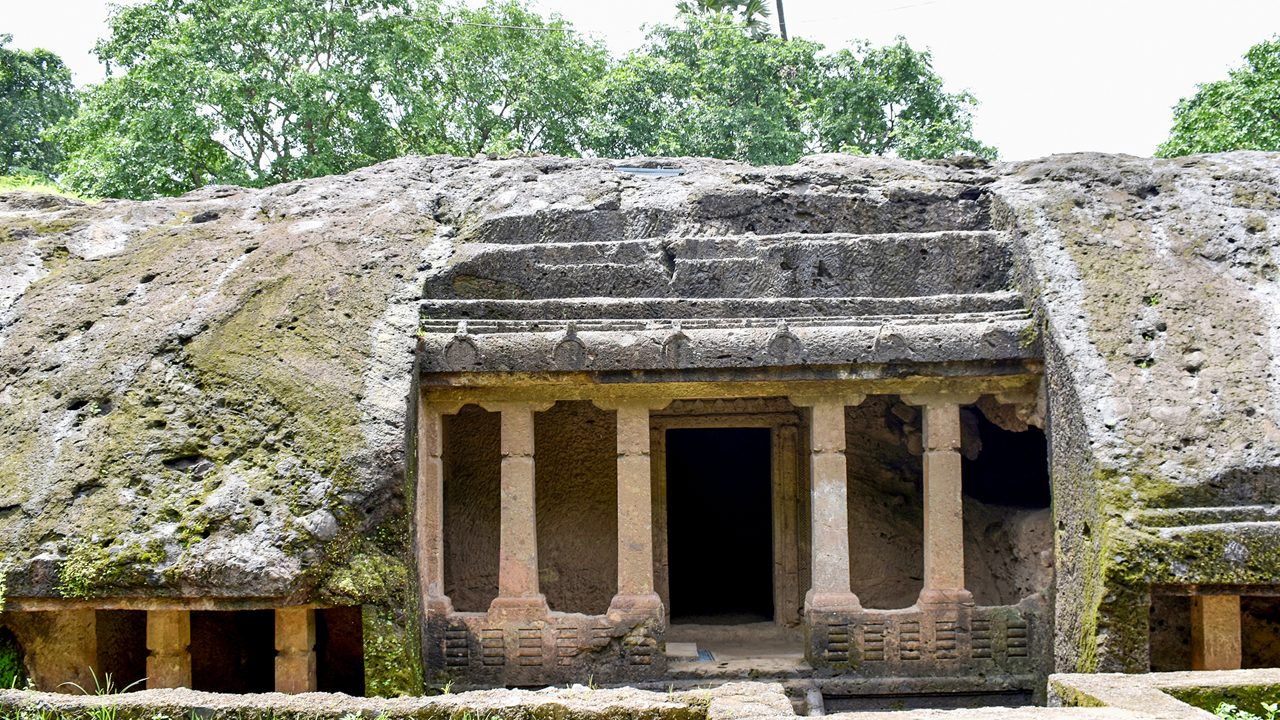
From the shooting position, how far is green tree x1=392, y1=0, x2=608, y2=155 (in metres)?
22.3

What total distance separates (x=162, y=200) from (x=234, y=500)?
4980 mm

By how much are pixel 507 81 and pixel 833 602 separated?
1699 centimetres

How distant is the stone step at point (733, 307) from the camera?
8766 millimetres

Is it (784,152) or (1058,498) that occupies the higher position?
(784,152)

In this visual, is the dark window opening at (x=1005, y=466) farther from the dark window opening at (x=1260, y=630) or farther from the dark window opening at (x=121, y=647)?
the dark window opening at (x=121, y=647)

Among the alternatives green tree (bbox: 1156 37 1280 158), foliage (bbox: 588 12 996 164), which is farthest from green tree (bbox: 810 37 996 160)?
green tree (bbox: 1156 37 1280 158)

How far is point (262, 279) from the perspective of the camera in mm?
8719

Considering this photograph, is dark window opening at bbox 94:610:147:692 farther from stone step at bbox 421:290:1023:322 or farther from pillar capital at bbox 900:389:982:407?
pillar capital at bbox 900:389:982:407

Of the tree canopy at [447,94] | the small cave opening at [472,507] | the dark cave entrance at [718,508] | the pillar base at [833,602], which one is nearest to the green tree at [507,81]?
the tree canopy at [447,94]

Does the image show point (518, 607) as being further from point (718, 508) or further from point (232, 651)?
point (718, 508)

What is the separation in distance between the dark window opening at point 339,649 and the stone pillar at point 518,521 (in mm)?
1318

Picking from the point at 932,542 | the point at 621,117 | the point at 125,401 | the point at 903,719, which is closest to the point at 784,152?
the point at 621,117

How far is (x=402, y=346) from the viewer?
8.06m

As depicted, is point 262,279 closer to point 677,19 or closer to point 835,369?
point 835,369
